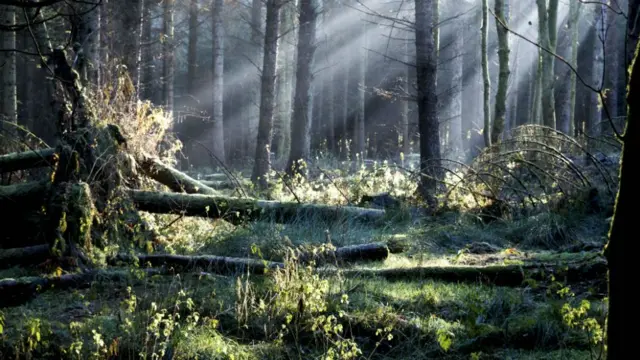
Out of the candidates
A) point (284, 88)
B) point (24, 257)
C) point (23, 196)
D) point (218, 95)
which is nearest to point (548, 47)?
point (23, 196)

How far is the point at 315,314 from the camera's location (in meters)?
5.12

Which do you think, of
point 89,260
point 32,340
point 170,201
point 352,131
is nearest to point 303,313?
point 32,340

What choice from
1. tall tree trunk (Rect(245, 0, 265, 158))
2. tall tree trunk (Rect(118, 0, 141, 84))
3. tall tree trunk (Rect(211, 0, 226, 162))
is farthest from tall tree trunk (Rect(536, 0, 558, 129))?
tall tree trunk (Rect(245, 0, 265, 158))

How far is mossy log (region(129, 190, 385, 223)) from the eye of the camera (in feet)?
27.4

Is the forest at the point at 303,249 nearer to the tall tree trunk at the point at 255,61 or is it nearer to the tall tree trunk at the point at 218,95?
the tall tree trunk at the point at 218,95

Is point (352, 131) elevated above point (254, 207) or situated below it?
above

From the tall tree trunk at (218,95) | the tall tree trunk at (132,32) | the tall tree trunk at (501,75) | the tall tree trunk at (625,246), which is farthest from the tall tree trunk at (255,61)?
the tall tree trunk at (625,246)

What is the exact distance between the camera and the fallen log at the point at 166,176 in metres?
9.14

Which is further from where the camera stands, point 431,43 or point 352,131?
point 352,131

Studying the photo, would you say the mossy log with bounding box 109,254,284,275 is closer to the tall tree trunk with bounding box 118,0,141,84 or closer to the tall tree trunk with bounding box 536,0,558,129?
the tall tree trunk with bounding box 118,0,141,84

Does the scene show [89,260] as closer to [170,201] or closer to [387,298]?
[170,201]

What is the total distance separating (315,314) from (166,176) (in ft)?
15.8

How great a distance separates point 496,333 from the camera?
190 inches

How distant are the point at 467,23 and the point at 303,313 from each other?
32.8 m
